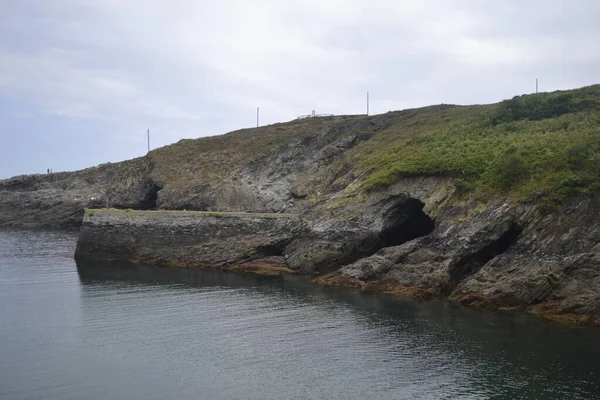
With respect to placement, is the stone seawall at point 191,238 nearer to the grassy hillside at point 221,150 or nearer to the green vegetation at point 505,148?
the green vegetation at point 505,148

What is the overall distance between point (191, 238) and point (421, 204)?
21519 millimetres

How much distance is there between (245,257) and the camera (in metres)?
51.6

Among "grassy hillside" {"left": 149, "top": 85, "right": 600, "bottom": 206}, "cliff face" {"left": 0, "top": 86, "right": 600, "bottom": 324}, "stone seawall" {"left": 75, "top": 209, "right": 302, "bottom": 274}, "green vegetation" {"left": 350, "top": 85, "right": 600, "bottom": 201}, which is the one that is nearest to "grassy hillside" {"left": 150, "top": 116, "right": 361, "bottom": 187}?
"grassy hillside" {"left": 149, "top": 85, "right": 600, "bottom": 206}

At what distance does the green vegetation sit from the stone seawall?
10027mm

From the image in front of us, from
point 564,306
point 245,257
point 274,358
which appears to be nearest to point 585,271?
point 564,306

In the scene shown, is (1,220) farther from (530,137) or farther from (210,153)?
(530,137)

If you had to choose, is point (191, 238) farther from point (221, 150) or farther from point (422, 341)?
point (221, 150)

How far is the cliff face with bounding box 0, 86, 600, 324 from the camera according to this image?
36.9m

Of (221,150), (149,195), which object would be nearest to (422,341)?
(149,195)

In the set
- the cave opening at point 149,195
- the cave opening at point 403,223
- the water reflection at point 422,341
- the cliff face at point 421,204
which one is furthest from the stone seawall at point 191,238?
the cave opening at point 149,195

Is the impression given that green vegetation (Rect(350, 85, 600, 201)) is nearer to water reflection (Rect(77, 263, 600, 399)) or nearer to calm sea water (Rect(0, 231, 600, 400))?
water reflection (Rect(77, 263, 600, 399))

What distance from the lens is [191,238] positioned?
5481 centimetres

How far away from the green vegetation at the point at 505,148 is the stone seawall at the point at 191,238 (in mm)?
10027

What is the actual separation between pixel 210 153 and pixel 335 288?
4912 cm
